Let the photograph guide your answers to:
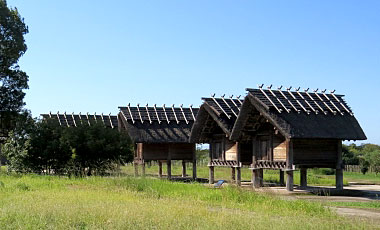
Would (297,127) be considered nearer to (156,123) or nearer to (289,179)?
(289,179)

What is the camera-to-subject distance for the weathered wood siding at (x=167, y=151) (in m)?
34.2

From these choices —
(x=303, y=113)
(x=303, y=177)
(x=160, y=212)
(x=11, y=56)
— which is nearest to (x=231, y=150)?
(x=303, y=177)

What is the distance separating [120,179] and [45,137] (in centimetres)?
1028

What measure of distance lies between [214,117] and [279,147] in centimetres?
545

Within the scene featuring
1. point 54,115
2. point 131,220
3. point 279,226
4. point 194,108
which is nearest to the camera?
point 279,226

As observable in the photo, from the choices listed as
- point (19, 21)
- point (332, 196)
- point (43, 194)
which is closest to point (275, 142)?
point (332, 196)

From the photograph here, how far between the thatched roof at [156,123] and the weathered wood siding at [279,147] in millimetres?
11081

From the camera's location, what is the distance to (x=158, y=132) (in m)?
33.9

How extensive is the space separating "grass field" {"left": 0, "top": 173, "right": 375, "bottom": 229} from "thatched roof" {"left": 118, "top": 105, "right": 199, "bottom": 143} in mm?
16594

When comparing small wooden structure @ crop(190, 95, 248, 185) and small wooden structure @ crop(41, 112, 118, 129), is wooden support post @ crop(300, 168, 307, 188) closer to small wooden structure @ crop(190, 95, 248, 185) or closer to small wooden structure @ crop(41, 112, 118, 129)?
small wooden structure @ crop(190, 95, 248, 185)

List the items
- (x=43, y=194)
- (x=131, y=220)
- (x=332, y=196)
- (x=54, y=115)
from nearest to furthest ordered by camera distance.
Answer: (x=131, y=220) → (x=43, y=194) → (x=332, y=196) → (x=54, y=115)

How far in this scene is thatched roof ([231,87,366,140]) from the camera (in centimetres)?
2170

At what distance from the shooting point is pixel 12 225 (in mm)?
9320

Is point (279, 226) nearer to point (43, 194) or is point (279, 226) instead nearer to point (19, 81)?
point (43, 194)
